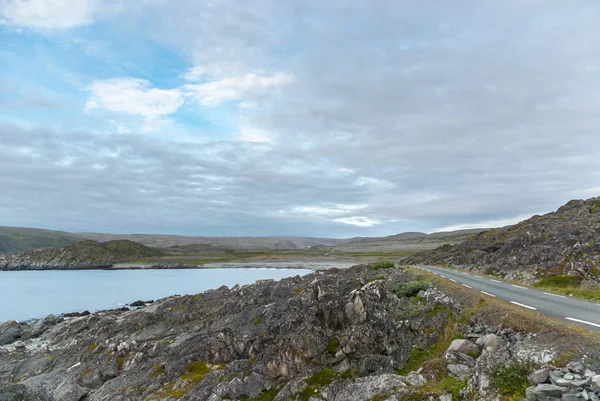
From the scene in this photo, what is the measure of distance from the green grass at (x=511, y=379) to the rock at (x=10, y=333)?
51131mm

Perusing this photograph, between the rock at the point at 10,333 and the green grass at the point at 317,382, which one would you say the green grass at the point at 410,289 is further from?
the rock at the point at 10,333

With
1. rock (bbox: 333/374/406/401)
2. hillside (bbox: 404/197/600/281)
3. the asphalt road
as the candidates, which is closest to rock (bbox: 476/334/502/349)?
rock (bbox: 333/374/406/401)

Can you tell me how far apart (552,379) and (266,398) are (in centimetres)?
1115

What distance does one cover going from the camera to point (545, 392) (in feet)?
37.2

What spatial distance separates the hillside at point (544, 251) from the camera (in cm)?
4544

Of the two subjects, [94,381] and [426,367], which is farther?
[94,381]

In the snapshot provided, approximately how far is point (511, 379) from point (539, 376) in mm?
777

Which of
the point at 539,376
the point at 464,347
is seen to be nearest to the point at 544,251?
the point at 464,347

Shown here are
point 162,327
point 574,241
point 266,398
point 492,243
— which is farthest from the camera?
point 492,243

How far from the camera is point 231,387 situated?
18.5 metres

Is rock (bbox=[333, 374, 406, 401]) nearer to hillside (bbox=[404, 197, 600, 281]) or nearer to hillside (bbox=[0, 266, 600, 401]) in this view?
hillside (bbox=[0, 266, 600, 401])

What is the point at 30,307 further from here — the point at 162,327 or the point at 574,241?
the point at 574,241

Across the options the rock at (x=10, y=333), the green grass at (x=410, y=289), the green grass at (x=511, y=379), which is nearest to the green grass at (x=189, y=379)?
the green grass at (x=511, y=379)

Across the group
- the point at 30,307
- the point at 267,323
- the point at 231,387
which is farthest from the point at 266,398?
the point at 30,307
